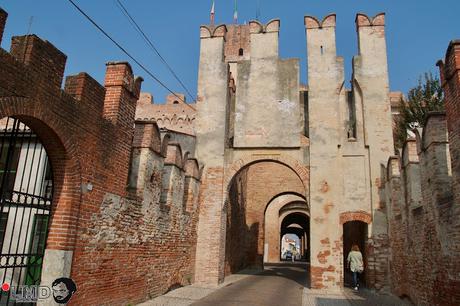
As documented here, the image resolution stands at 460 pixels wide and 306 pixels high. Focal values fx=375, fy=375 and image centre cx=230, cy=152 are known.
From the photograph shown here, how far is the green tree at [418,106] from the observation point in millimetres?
20516

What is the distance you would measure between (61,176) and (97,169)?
0.82m

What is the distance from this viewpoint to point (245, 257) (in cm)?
2048

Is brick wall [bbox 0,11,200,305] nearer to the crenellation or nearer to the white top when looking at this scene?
the crenellation

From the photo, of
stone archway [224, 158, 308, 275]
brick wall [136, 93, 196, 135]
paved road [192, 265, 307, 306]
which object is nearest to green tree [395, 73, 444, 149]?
stone archway [224, 158, 308, 275]

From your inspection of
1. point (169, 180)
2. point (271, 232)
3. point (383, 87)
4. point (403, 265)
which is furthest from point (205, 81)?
point (271, 232)

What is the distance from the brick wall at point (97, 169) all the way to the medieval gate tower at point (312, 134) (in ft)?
12.0

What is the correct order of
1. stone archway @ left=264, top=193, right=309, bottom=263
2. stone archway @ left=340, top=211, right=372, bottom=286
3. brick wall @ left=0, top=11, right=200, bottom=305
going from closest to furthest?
brick wall @ left=0, top=11, right=200, bottom=305 < stone archway @ left=340, top=211, right=372, bottom=286 < stone archway @ left=264, top=193, right=309, bottom=263

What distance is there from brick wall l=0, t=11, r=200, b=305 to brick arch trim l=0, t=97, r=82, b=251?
2 cm

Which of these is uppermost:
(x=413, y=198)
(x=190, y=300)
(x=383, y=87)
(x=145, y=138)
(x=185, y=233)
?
(x=383, y=87)

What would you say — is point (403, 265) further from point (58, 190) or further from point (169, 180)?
point (58, 190)

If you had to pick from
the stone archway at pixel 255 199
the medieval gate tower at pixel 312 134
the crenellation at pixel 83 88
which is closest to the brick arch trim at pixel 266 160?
the medieval gate tower at pixel 312 134

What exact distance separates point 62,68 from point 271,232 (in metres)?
23.2

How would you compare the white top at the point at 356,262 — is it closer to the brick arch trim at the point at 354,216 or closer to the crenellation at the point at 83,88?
the brick arch trim at the point at 354,216

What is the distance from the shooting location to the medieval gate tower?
1271cm
